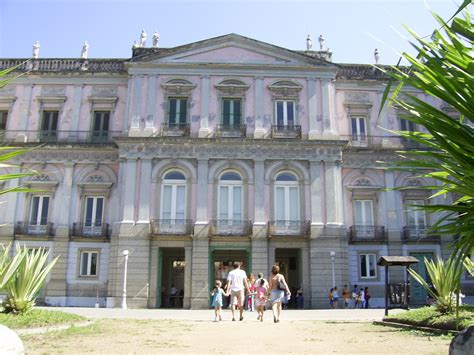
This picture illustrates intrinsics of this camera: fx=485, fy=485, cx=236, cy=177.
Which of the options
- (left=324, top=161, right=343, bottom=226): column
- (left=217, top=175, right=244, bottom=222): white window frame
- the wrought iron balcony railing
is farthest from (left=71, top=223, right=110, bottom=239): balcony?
(left=324, top=161, right=343, bottom=226): column

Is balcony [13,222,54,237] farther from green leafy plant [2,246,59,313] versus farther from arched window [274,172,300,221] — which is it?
green leafy plant [2,246,59,313]

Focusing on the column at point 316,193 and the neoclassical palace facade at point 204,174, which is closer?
the neoclassical palace facade at point 204,174

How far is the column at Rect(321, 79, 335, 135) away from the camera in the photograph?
28.0 meters

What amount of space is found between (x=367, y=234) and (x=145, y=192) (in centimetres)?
1280

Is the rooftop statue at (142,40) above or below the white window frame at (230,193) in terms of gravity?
above

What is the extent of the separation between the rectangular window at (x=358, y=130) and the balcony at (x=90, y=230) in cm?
1553

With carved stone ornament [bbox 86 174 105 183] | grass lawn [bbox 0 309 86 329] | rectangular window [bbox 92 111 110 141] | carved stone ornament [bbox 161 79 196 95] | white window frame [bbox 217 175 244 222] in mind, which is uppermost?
carved stone ornament [bbox 161 79 196 95]

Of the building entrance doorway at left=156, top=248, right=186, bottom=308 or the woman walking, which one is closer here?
the woman walking

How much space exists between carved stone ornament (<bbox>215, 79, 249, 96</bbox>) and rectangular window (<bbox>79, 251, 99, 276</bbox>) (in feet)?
38.7

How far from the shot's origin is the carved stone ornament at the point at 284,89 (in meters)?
28.6

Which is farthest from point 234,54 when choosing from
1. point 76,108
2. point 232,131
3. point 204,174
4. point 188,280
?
point 188,280

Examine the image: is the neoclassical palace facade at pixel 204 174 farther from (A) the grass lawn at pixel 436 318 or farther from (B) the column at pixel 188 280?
(A) the grass lawn at pixel 436 318

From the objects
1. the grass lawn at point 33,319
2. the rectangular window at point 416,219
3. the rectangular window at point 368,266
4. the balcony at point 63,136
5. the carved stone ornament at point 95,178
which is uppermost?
the balcony at point 63,136

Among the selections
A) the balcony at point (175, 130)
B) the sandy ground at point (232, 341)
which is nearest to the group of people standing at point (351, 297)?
the balcony at point (175, 130)
